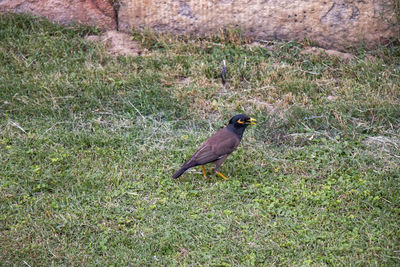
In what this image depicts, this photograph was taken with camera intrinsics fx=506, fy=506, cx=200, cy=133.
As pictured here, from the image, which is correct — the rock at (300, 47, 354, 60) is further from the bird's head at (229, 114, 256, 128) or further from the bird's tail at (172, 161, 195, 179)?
the bird's tail at (172, 161, 195, 179)

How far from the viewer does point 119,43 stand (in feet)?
29.4

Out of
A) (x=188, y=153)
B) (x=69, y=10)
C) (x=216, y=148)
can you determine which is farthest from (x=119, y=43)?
(x=216, y=148)

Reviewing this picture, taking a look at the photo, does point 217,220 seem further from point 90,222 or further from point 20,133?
point 20,133

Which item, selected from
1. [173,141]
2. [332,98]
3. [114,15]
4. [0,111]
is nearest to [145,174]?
[173,141]

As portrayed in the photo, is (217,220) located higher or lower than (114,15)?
lower

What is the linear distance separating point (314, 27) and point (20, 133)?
16.4 feet

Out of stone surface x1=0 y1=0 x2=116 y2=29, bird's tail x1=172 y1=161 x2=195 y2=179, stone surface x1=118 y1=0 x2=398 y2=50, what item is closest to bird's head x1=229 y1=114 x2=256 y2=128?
bird's tail x1=172 y1=161 x2=195 y2=179

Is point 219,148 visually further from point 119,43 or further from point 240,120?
point 119,43

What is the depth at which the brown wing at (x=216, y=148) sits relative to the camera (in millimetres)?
6055

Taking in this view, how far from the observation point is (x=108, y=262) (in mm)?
4922

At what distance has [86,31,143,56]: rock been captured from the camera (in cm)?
881

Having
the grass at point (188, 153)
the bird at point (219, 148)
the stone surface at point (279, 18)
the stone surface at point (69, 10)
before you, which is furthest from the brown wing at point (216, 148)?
the stone surface at point (69, 10)

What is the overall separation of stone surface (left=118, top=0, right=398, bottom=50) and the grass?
0.91 ft

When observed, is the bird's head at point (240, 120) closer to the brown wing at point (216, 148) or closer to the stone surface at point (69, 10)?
the brown wing at point (216, 148)
